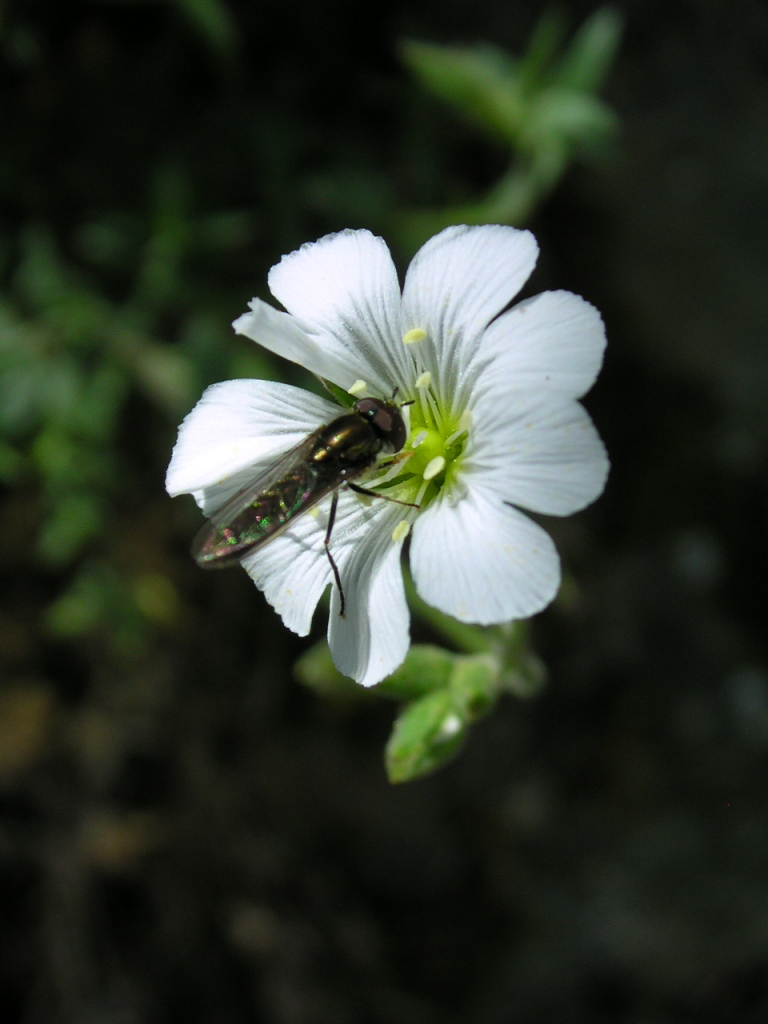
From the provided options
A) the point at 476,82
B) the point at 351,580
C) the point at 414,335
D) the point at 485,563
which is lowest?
the point at 485,563

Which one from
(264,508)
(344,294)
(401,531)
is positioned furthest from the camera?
(344,294)

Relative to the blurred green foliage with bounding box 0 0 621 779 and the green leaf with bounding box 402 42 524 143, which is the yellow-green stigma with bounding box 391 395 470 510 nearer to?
the blurred green foliage with bounding box 0 0 621 779

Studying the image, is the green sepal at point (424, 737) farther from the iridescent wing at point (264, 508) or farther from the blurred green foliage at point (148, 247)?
the blurred green foliage at point (148, 247)

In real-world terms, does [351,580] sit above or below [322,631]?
above

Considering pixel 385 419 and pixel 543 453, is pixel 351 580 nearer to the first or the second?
pixel 385 419

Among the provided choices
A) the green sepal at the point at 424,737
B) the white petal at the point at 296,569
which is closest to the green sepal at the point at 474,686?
the green sepal at the point at 424,737

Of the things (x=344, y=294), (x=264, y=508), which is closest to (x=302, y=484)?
(x=264, y=508)
